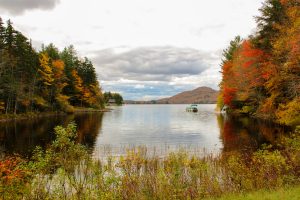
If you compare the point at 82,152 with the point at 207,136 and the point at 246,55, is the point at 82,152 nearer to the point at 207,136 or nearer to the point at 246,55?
the point at 207,136

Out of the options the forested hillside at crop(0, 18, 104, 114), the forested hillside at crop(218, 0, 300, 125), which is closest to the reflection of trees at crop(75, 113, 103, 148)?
the forested hillside at crop(0, 18, 104, 114)

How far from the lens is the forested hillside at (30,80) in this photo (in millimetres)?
53375

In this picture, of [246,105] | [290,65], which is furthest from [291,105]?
[246,105]

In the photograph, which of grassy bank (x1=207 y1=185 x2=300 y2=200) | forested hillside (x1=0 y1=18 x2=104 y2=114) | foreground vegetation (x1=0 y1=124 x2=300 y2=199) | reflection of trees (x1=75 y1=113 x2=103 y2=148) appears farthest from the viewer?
forested hillside (x1=0 y1=18 x2=104 y2=114)

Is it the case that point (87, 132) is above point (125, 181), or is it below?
below

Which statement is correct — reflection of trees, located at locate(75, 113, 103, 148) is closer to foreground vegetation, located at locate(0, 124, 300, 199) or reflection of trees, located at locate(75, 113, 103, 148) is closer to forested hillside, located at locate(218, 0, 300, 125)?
foreground vegetation, located at locate(0, 124, 300, 199)

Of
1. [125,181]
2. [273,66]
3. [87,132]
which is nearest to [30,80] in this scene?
[87,132]

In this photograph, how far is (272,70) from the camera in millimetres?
40156

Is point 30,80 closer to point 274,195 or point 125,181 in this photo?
point 125,181

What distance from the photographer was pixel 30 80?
62.6 meters

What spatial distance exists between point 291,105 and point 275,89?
10948 mm

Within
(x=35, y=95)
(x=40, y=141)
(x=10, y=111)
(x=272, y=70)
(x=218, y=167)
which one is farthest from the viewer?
(x=35, y=95)

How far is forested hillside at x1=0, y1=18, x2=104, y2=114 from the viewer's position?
5338 cm

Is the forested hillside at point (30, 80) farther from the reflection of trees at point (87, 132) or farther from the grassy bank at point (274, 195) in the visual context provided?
the grassy bank at point (274, 195)
